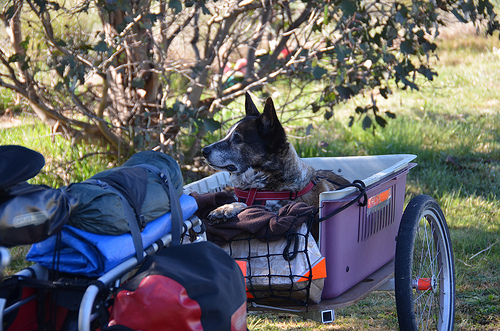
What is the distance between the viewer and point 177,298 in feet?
4.69

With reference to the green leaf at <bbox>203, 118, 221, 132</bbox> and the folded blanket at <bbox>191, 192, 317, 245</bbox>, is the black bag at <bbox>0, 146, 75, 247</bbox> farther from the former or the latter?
the green leaf at <bbox>203, 118, 221, 132</bbox>

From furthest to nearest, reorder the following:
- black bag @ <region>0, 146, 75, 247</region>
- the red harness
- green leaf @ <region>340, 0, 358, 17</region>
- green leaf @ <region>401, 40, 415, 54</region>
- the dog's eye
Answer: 1. green leaf @ <region>401, 40, 415, 54</region>
2. green leaf @ <region>340, 0, 358, 17</region>
3. the dog's eye
4. the red harness
5. black bag @ <region>0, 146, 75, 247</region>

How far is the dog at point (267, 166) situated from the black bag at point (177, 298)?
1241 mm

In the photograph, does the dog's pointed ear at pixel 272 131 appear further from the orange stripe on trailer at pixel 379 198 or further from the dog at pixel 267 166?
the orange stripe on trailer at pixel 379 198

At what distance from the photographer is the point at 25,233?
4.47 ft

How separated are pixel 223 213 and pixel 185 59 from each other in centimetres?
256

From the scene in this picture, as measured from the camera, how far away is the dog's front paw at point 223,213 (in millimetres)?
2346

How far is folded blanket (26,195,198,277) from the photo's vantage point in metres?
1.55

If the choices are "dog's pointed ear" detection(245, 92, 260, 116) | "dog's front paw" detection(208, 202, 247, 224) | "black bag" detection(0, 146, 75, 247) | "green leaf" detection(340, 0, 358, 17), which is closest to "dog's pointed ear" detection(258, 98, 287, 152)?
"dog's pointed ear" detection(245, 92, 260, 116)

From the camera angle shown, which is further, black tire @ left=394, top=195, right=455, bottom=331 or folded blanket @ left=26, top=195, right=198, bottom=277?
black tire @ left=394, top=195, right=455, bottom=331

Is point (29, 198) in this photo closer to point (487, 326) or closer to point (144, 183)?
point (144, 183)

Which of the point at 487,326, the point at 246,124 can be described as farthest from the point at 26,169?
the point at 487,326

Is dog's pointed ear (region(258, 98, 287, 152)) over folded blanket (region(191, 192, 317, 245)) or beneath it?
over

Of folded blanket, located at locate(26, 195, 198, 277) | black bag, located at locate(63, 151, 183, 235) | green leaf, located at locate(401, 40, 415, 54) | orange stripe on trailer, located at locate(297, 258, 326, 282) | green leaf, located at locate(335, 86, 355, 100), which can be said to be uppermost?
green leaf, located at locate(401, 40, 415, 54)
